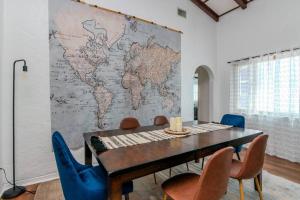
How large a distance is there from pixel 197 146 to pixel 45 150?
6.99ft

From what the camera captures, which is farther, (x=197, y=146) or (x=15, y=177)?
(x=15, y=177)

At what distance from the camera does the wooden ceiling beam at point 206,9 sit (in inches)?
168

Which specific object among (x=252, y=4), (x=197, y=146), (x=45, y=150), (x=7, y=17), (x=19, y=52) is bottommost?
(x=45, y=150)

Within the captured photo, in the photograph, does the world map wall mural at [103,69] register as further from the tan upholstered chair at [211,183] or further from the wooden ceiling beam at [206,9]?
the tan upholstered chair at [211,183]

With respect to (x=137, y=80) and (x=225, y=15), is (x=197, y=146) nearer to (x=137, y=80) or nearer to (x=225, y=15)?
(x=137, y=80)

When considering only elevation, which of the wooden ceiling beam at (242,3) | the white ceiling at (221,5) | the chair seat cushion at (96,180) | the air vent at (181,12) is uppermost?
the white ceiling at (221,5)

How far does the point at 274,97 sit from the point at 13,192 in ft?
14.2

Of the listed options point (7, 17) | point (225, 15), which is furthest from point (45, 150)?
point (225, 15)

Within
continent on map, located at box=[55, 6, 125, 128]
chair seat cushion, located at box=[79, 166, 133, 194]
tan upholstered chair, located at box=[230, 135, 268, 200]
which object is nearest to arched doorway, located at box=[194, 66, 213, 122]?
continent on map, located at box=[55, 6, 125, 128]

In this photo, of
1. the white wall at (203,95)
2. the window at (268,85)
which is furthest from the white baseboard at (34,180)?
the white wall at (203,95)

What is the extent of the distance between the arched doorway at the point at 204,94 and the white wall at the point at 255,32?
284 mm

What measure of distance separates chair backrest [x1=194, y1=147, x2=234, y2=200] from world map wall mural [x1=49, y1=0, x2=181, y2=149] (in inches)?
83.6

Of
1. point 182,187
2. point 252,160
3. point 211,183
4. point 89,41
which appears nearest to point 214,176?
point 211,183

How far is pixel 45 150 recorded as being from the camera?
251 centimetres
